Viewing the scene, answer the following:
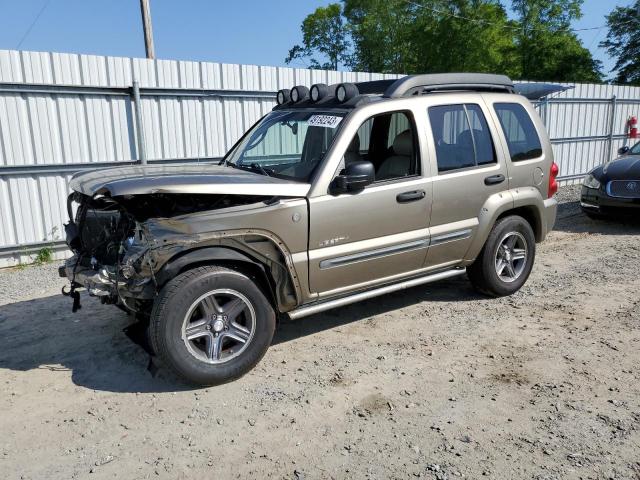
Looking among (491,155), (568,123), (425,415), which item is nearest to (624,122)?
(568,123)

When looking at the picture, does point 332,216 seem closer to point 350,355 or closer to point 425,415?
point 350,355

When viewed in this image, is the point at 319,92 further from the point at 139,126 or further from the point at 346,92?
the point at 139,126

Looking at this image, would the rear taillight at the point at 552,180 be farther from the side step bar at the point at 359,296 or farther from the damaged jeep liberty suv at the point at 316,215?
the side step bar at the point at 359,296

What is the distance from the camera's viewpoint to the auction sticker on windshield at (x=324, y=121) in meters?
4.39

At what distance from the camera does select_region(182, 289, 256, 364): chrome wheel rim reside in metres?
3.75

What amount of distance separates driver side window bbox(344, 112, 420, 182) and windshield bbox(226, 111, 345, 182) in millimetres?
271

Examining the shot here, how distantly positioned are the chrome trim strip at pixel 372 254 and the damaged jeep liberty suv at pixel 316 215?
1cm

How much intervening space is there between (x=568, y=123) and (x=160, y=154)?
10885 mm

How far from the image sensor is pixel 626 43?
130ft

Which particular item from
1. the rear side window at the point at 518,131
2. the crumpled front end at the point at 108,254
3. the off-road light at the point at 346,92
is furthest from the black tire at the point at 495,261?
the crumpled front end at the point at 108,254

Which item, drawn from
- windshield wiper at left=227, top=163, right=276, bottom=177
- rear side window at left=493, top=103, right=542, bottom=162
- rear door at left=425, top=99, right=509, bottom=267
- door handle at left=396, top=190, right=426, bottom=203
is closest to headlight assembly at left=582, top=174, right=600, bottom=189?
rear side window at left=493, top=103, right=542, bottom=162

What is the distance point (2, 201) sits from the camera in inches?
291

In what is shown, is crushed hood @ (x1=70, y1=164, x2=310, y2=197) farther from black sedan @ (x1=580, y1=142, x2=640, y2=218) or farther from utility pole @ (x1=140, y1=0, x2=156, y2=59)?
utility pole @ (x1=140, y1=0, x2=156, y2=59)

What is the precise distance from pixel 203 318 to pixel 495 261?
3.10 metres
